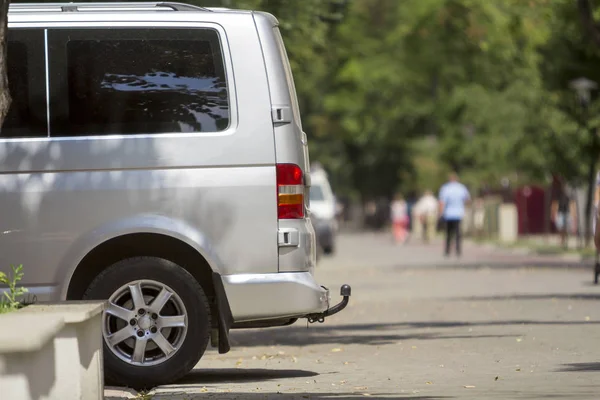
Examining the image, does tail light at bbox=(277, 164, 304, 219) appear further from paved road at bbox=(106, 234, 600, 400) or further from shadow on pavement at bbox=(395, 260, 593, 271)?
shadow on pavement at bbox=(395, 260, 593, 271)

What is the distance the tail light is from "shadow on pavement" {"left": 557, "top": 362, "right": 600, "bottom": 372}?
2169 mm

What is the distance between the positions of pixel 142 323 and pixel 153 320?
0.23 ft

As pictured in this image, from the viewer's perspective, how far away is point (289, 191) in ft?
31.5

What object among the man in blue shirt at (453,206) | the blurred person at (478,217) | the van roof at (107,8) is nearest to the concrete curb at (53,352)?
the van roof at (107,8)

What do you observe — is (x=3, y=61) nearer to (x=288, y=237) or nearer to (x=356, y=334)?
(x=288, y=237)

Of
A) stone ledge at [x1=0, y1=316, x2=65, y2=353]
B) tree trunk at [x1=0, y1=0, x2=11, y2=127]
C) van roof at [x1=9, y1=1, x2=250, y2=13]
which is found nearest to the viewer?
stone ledge at [x1=0, y1=316, x2=65, y2=353]

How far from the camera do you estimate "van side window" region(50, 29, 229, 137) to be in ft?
31.7

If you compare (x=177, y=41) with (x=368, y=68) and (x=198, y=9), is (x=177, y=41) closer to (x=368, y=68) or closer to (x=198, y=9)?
(x=198, y=9)

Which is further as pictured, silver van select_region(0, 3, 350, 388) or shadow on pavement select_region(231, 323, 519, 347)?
shadow on pavement select_region(231, 323, 519, 347)

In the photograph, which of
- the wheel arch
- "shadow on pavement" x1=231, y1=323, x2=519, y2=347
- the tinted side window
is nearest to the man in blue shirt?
"shadow on pavement" x1=231, y1=323, x2=519, y2=347

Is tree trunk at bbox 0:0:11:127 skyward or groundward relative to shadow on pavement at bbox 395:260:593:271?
skyward

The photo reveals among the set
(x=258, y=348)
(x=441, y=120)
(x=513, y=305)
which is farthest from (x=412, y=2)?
(x=258, y=348)

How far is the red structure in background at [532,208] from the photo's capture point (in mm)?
53406

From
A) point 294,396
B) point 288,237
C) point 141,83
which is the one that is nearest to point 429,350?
point 288,237
